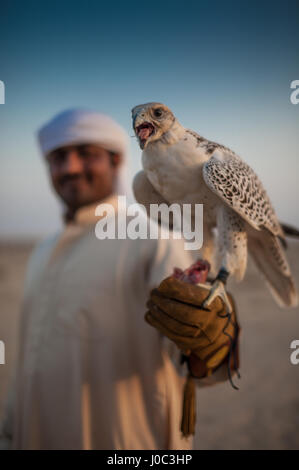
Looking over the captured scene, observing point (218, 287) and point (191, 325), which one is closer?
point (218, 287)

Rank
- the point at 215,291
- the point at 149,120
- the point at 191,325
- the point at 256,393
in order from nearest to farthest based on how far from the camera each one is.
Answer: the point at 149,120, the point at 215,291, the point at 191,325, the point at 256,393

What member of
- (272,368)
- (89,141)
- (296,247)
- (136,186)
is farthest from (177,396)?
(272,368)

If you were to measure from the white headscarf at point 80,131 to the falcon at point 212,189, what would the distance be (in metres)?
1.07

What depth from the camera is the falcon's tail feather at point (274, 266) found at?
743 millimetres

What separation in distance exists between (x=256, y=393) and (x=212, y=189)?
354cm

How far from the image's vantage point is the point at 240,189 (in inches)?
24.7

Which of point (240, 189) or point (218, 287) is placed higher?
point (240, 189)

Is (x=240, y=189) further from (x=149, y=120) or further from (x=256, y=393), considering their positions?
(x=256, y=393)

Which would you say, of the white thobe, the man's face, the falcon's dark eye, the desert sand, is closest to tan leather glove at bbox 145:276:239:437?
the white thobe

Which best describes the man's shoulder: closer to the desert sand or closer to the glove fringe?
the desert sand

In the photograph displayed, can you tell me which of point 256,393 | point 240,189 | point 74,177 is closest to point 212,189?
point 240,189

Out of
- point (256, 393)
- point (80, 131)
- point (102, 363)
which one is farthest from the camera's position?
point (256, 393)
